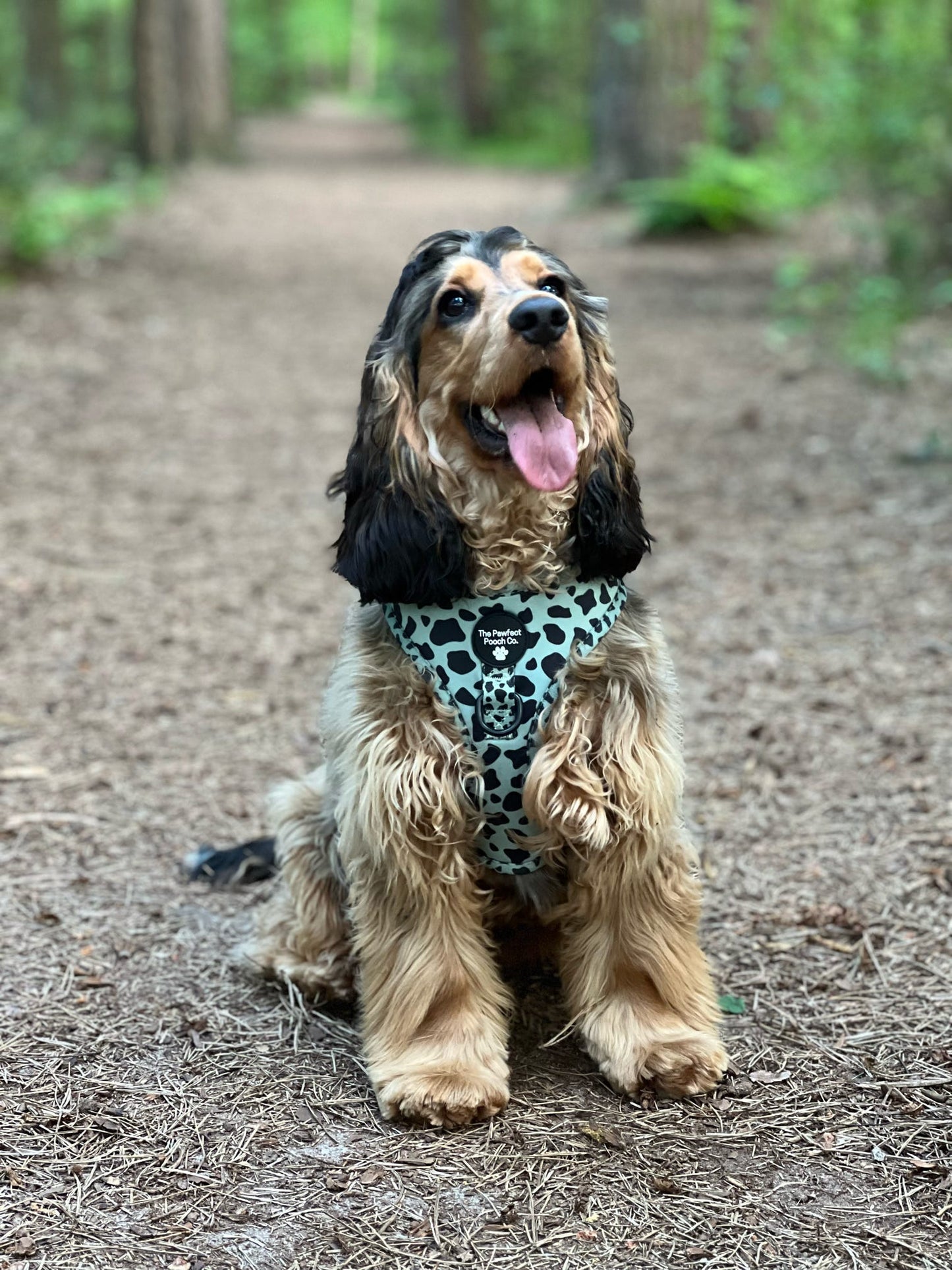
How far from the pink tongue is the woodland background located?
22.4ft

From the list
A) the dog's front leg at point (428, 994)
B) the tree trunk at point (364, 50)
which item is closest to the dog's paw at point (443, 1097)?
the dog's front leg at point (428, 994)

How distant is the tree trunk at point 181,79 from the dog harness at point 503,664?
17350mm

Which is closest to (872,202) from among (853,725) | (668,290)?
(668,290)

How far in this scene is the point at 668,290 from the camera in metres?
13.6

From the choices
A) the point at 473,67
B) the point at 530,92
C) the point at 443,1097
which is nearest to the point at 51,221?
the point at 443,1097

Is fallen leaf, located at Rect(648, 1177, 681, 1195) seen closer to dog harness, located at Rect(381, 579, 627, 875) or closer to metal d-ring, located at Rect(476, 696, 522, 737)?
dog harness, located at Rect(381, 579, 627, 875)

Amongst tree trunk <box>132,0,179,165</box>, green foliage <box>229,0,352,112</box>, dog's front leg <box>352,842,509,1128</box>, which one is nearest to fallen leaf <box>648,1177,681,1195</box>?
dog's front leg <box>352,842,509,1128</box>

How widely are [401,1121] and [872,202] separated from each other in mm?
10333

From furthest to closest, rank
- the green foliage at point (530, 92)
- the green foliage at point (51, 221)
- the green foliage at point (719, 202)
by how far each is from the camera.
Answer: the green foliage at point (530, 92) → the green foliage at point (719, 202) → the green foliage at point (51, 221)

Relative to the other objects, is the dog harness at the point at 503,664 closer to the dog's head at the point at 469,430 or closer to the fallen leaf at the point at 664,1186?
the dog's head at the point at 469,430

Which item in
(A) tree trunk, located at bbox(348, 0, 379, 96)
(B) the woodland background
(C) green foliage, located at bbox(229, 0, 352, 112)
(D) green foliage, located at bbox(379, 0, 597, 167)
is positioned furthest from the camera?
(A) tree trunk, located at bbox(348, 0, 379, 96)

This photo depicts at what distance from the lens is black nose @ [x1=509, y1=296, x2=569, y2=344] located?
283cm

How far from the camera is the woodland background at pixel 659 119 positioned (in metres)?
10.6

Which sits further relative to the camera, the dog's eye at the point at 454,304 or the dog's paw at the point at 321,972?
the dog's paw at the point at 321,972
